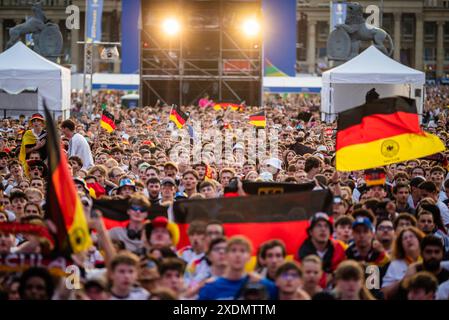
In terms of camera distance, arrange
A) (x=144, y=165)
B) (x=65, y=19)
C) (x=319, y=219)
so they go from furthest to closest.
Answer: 1. (x=65, y=19)
2. (x=144, y=165)
3. (x=319, y=219)

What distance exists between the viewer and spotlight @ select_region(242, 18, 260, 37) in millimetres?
Answer: 45719

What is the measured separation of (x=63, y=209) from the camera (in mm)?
9508

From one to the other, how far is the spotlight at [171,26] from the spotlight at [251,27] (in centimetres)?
237

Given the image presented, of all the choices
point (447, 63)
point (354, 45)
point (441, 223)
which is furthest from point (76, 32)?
point (441, 223)

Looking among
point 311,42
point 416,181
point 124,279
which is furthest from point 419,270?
point 311,42

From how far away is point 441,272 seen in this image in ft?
33.9

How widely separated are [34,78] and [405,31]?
93003 mm

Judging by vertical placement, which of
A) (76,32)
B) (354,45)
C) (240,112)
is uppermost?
(76,32)

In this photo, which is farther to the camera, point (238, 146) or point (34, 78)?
point (34, 78)

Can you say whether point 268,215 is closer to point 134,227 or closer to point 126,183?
point 134,227

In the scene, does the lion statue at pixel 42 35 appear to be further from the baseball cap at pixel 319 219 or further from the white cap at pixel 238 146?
the baseball cap at pixel 319 219

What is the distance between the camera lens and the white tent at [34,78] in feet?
117

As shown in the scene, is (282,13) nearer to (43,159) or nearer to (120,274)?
(43,159)
